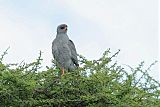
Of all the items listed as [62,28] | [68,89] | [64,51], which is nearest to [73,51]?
[64,51]

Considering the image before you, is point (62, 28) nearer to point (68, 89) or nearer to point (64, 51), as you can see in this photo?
point (64, 51)

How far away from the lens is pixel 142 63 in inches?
350

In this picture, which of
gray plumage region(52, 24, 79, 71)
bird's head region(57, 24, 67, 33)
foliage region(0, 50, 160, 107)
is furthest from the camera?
bird's head region(57, 24, 67, 33)

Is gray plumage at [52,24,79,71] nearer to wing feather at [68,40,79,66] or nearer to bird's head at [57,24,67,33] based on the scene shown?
wing feather at [68,40,79,66]

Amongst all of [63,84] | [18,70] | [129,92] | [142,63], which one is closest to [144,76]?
[142,63]

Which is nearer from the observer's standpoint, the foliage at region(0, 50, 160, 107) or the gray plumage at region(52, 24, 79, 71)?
the foliage at region(0, 50, 160, 107)

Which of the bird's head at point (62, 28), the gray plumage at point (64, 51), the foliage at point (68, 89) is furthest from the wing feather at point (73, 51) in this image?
the foliage at point (68, 89)

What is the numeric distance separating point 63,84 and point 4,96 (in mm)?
936

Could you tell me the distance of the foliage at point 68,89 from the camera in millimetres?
7656

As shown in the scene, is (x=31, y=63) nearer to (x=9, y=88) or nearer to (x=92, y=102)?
(x=9, y=88)

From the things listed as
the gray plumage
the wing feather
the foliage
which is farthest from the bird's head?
the foliage

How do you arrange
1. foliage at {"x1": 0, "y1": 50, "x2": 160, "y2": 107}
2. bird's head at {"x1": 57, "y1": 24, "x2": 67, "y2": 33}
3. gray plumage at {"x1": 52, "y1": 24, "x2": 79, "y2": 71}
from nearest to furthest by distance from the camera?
1. foliage at {"x1": 0, "y1": 50, "x2": 160, "y2": 107}
2. gray plumage at {"x1": 52, "y1": 24, "x2": 79, "y2": 71}
3. bird's head at {"x1": 57, "y1": 24, "x2": 67, "y2": 33}

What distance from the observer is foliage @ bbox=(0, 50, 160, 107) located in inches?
301

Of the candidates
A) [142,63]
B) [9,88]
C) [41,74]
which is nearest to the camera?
[9,88]
